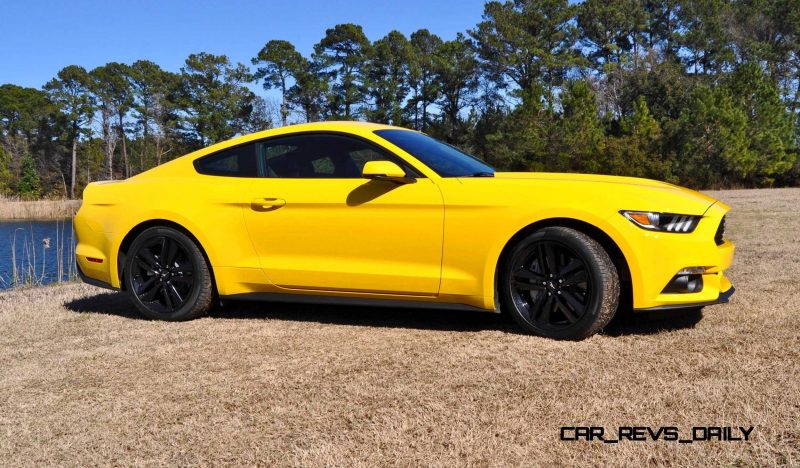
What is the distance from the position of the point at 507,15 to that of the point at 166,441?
165ft

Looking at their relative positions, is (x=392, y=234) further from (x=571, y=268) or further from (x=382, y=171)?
(x=571, y=268)

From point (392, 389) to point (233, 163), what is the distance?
243 centimetres

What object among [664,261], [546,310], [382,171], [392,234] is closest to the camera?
[664,261]

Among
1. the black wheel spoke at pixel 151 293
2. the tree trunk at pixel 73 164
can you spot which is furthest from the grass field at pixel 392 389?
the tree trunk at pixel 73 164

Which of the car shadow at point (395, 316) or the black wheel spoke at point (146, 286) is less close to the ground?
the black wheel spoke at point (146, 286)

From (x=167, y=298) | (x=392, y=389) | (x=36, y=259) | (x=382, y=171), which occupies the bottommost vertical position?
(x=36, y=259)

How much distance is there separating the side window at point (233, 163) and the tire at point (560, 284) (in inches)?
80.8

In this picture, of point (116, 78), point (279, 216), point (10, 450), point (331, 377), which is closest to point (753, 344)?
point (331, 377)

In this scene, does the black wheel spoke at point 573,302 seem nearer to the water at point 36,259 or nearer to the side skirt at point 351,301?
the side skirt at point 351,301

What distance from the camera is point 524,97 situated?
133ft

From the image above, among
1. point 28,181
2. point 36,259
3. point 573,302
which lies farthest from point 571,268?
point 28,181

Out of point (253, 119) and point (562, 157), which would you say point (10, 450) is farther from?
point (253, 119)

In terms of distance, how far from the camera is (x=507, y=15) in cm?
4897

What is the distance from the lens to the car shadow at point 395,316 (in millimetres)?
4188
